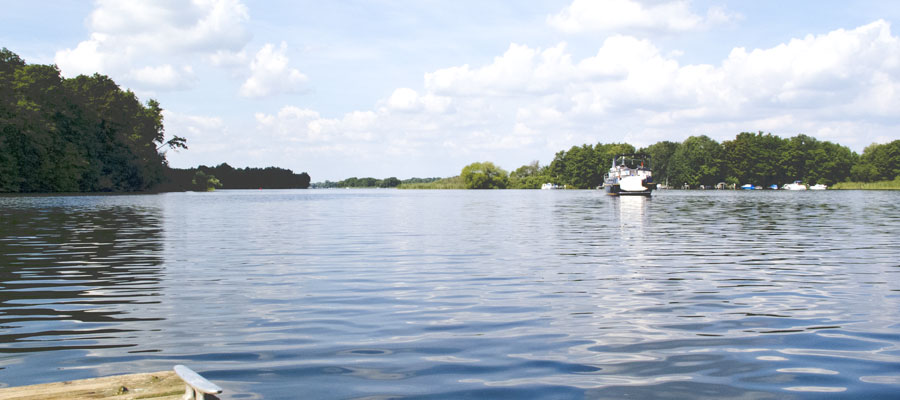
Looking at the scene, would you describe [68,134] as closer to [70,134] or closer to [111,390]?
[70,134]

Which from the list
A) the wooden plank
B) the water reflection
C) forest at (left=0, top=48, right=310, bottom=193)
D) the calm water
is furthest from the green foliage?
the wooden plank

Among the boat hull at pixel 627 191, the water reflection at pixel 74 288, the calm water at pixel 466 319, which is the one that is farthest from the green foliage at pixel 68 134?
the boat hull at pixel 627 191

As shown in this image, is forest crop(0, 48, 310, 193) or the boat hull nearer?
forest crop(0, 48, 310, 193)

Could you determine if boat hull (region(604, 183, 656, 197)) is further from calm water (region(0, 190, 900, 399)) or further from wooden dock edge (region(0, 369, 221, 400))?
wooden dock edge (region(0, 369, 221, 400))

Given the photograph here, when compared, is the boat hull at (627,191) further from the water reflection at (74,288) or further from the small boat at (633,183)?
the water reflection at (74,288)

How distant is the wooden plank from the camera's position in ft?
19.6

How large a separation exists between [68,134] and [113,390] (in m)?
122

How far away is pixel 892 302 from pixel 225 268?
1684 centimetres

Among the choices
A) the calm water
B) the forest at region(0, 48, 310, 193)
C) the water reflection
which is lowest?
the calm water

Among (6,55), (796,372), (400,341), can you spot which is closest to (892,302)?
(796,372)

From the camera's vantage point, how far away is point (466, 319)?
12430 mm

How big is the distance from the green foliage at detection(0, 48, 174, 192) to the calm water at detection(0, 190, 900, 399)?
82.5 meters

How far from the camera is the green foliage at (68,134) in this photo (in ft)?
317

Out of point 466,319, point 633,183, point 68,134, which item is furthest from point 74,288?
point 633,183
